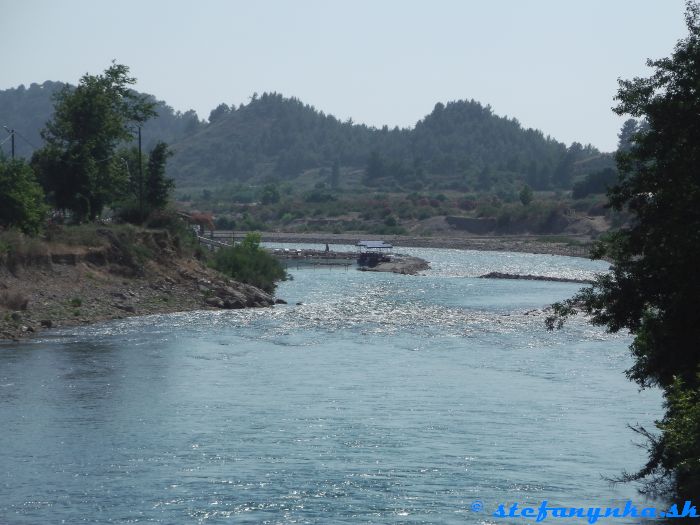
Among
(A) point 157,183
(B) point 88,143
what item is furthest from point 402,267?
(B) point 88,143

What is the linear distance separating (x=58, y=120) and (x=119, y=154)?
25.7 feet

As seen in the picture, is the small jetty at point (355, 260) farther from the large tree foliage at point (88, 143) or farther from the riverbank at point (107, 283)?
the riverbank at point (107, 283)

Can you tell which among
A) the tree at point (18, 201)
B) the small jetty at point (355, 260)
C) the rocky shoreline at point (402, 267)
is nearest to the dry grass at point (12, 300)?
the tree at point (18, 201)

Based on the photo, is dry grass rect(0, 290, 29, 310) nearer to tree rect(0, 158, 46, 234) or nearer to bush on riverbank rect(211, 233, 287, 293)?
tree rect(0, 158, 46, 234)

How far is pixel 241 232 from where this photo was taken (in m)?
151

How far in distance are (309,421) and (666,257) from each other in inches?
495

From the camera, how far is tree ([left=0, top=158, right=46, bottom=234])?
5891 cm

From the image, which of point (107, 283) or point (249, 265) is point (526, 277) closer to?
point (249, 265)

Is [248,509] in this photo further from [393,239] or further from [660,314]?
[393,239]

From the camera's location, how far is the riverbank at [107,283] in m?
51.4

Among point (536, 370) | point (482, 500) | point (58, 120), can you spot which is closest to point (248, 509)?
point (482, 500)

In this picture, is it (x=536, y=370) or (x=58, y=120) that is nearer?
(x=536, y=370)

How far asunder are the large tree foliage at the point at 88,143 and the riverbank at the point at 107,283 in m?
5.71

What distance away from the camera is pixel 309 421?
31.1 meters
